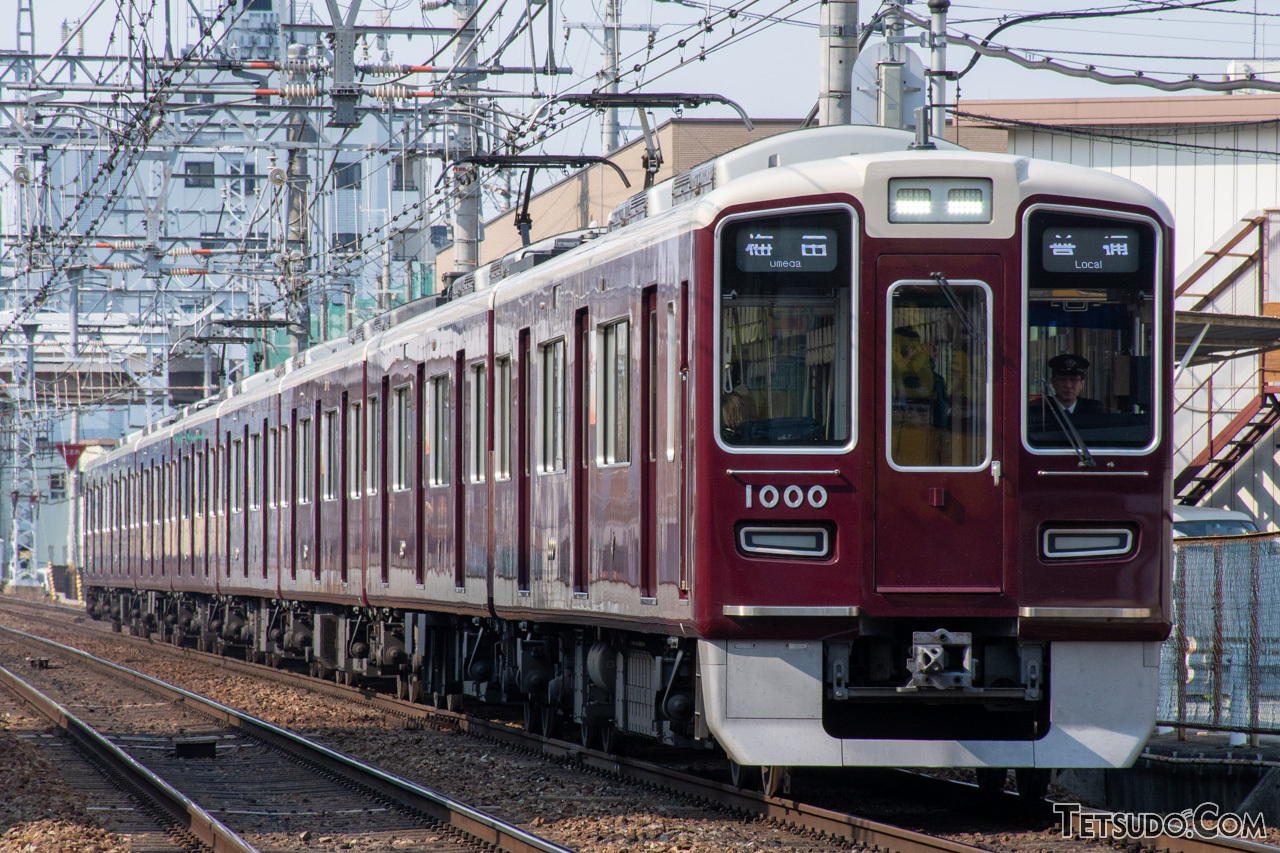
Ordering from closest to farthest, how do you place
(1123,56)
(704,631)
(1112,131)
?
1. (704,631)
2. (1123,56)
3. (1112,131)

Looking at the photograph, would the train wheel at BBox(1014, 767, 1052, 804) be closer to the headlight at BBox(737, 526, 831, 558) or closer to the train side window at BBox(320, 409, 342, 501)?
the headlight at BBox(737, 526, 831, 558)

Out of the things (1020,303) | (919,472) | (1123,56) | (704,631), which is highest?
(1123,56)

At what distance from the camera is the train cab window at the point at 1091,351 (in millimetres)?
8391

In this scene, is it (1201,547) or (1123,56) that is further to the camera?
(1123,56)

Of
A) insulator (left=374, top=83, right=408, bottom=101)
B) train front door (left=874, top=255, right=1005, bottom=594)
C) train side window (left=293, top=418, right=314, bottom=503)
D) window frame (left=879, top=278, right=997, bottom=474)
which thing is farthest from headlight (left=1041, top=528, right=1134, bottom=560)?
insulator (left=374, top=83, right=408, bottom=101)

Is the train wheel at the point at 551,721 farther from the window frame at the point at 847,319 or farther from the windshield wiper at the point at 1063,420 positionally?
the windshield wiper at the point at 1063,420

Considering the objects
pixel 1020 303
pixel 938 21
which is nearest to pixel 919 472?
pixel 1020 303

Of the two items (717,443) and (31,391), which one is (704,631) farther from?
(31,391)

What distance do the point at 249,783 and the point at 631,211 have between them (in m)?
4.24

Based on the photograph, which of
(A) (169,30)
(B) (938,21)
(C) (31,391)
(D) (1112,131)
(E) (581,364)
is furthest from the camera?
(C) (31,391)

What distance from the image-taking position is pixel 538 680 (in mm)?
12266

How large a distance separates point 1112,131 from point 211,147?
1227 cm

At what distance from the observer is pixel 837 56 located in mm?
12938

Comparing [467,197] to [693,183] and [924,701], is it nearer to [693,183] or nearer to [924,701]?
[693,183]
